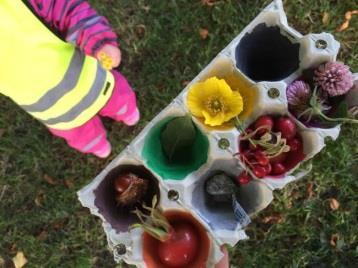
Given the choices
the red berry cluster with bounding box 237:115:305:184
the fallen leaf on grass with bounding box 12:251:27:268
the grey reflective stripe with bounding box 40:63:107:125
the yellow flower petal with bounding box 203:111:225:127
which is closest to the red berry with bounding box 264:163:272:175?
the red berry cluster with bounding box 237:115:305:184

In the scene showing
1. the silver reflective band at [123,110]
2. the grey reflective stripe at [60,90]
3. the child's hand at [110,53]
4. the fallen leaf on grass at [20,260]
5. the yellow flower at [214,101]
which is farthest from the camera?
the fallen leaf on grass at [20,260]

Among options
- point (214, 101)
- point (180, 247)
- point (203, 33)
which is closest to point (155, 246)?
point (180, 247)

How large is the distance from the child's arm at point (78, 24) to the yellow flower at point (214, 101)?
37cm

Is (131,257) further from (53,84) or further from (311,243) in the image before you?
(311,243)

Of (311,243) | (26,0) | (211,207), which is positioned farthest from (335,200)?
(26,0)

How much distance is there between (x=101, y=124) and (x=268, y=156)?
59cm

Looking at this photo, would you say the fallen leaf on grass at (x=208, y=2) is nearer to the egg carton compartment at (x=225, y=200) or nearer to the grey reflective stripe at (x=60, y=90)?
the grey reflective stripe at (x=60, y=90)

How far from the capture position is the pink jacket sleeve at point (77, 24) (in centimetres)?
123

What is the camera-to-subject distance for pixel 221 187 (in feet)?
3.40

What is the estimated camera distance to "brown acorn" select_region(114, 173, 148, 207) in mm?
1027

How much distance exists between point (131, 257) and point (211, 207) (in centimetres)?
16

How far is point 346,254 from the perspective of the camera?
56.2 inches

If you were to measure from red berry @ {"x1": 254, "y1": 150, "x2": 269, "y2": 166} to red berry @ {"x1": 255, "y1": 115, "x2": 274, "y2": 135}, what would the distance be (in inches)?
1.3

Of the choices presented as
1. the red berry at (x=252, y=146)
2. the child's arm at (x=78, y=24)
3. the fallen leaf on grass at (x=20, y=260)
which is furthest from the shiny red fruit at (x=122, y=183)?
the fallen leaf on grass at (x=20, y=260)
